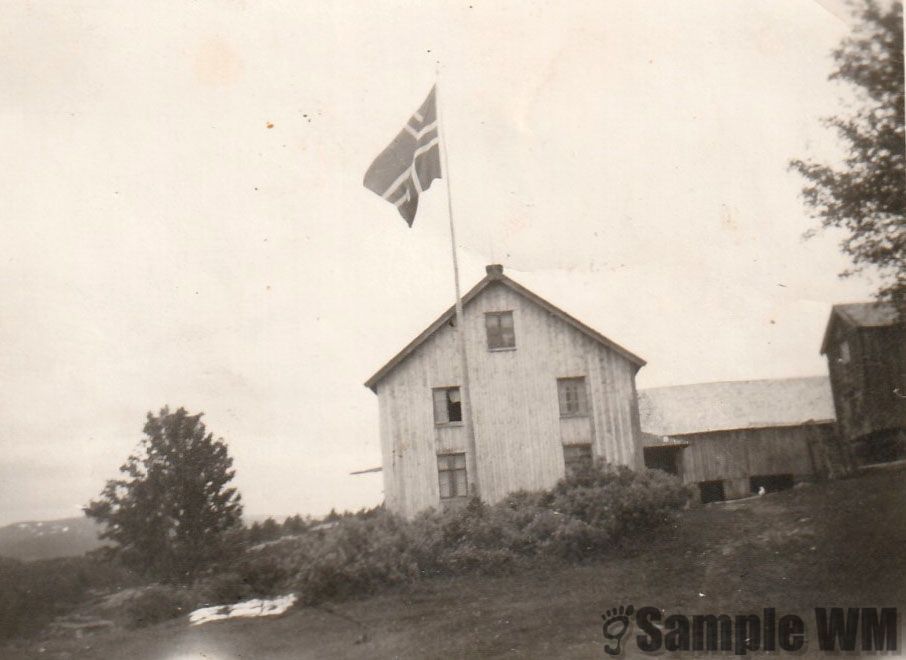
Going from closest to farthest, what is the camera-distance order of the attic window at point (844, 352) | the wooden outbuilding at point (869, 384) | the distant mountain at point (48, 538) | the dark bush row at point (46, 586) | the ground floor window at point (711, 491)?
the distant mountain at point (48, 538)
the dark bush row at point (46, 586)
the wooden outbuilding at point (869, 384)
the attic window at point (844, 352)
the ground floor window at point (711, 491)

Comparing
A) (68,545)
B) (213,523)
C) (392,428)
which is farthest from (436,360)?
(68,545)

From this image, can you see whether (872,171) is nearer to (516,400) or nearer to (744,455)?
(516,400)

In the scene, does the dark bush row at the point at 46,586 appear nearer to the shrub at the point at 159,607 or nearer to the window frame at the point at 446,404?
the shrub at the point at 159,607

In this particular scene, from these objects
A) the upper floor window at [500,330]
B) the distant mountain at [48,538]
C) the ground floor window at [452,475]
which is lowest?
the distant mountain at [48,538]

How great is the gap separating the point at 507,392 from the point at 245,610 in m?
9.38

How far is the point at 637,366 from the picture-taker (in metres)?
21.4

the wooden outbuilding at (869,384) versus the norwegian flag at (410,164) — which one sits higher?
A: the norwegian flag at (410,164)

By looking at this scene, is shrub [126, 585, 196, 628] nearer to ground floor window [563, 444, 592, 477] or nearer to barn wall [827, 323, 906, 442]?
ground floor window [563, 444, 592, 477]

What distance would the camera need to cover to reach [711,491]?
28.4 m

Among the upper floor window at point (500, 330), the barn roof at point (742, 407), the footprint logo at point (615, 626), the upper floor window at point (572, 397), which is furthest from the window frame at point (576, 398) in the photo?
the footprint logo at point (615, 626)

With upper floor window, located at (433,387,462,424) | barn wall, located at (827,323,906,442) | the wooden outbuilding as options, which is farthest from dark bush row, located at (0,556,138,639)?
barn wall, located at (827,323,906,442)

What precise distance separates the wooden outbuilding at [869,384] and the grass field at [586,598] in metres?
5.41

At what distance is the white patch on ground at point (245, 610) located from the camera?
1359 centimetres

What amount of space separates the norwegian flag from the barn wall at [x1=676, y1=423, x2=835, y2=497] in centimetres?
1763
